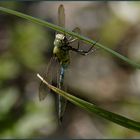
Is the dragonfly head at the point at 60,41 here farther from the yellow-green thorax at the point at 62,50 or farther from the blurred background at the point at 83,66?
the blurred background at the point at 83,66

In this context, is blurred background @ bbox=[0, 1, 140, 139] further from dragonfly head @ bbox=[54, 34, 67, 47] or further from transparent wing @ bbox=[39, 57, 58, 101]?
dragonfly head @ bbox=[54, 34, 67, 47]

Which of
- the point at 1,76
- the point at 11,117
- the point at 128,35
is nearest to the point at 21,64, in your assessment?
the point at 1,76

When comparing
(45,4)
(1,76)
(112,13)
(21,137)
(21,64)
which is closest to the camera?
(21,137)

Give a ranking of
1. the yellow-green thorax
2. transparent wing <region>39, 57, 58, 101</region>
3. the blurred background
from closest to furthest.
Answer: the yellow-green thorax
transparent wing <region>39, 57, 58, 101</region>
the blurred background

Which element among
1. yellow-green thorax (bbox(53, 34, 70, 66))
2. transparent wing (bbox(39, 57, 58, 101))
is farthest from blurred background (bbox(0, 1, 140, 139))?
yellow-green thorax (bbox(53, 34, 70, 66))

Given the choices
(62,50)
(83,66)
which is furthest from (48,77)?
(83,66)

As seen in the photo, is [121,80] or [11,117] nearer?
[11,117]

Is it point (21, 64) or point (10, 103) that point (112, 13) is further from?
point (10, 103)

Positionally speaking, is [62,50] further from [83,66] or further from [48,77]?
[83,66]

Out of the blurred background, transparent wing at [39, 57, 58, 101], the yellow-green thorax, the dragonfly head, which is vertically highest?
the dragonfly head
